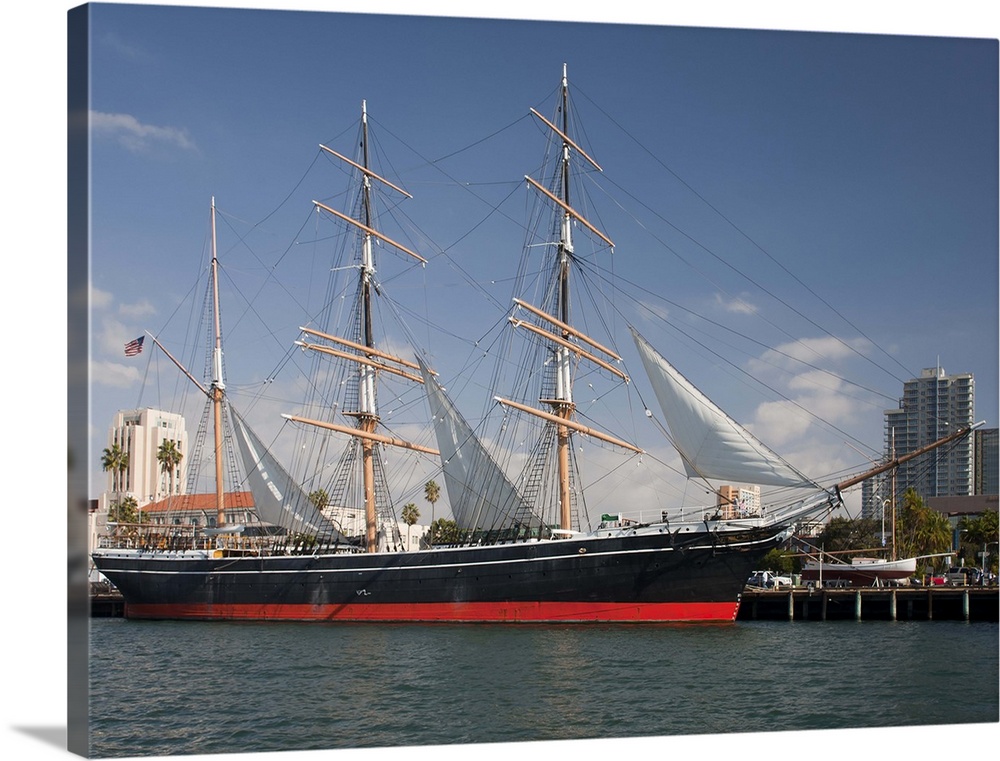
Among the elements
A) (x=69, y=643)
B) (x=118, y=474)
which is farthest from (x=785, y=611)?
(x=69, y=643)

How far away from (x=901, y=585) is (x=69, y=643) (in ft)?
83.4

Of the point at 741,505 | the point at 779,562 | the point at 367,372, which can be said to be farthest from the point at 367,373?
the point at 779,562

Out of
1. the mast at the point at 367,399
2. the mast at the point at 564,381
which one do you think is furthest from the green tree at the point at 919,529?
the mast at the point at 367,399

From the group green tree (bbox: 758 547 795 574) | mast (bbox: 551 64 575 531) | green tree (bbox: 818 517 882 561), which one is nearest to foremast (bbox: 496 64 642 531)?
mast (bbox: 551 64 575 531)

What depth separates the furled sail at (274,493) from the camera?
27.5 m

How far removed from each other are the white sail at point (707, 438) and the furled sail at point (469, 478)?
213 inches

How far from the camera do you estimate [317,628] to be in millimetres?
23469

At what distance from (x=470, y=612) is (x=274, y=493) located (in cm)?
693

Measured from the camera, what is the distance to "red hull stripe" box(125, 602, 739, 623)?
2183 cm

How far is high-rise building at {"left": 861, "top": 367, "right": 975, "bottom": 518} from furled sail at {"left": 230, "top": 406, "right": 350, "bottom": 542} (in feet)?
45.0

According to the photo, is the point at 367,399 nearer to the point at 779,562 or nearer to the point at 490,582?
the point at 490,582

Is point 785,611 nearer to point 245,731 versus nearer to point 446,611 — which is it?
point 446,611

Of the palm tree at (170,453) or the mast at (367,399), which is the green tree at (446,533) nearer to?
the mast at (367,399)

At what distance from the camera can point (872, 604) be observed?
29.5 m
